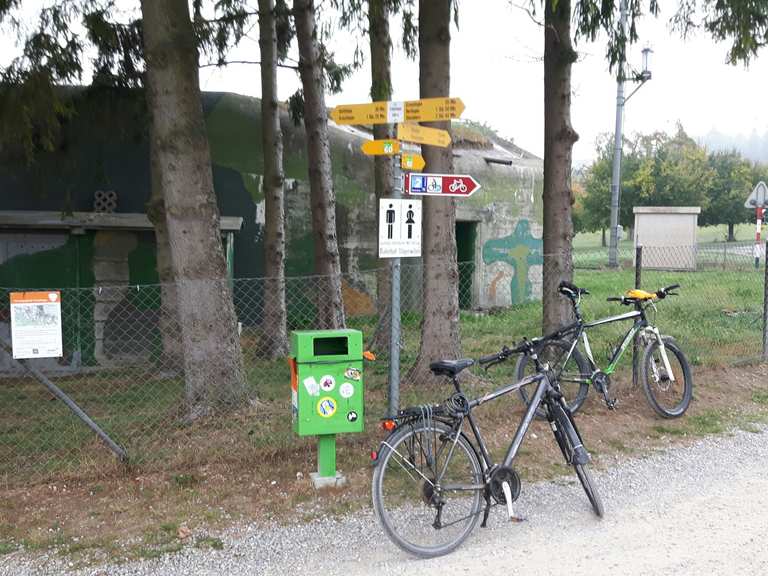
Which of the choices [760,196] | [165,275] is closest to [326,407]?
[165,275]

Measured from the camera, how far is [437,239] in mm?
7016

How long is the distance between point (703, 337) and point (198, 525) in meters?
8.23

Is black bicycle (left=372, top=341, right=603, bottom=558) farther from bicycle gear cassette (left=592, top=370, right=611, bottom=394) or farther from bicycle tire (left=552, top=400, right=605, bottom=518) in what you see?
bicycle gear cassette (left=592, top=370, right=611, bottom=394)

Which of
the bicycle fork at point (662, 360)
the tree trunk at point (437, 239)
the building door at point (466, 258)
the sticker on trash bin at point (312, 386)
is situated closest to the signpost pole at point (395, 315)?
the sticker on trash bin at point (312, 386)

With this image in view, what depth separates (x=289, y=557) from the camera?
13.3 feet

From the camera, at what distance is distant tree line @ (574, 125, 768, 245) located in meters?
44.5

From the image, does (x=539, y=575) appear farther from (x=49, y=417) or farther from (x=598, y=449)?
(x=49, y=417)

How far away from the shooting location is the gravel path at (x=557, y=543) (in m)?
3.87

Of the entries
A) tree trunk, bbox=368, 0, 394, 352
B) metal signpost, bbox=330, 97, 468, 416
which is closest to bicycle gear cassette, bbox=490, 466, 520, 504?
metal signpost, bbox=330, 97, 468, 416

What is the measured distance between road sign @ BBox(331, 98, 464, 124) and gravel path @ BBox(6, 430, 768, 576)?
2696mm

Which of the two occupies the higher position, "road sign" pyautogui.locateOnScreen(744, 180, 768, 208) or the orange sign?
"road sign" pyautogui.locateOnScreen(744, 180, 768, 208)

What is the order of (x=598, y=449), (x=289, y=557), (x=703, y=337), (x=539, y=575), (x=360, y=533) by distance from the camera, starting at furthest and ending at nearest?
(x=703, y=337) → (x=598, y=449) → (x=360, y=533) → (x=289, y=557) → (x=539, y=575)

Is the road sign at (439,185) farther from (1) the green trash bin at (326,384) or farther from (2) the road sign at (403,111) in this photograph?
(1) the green trash bin at (326,384)

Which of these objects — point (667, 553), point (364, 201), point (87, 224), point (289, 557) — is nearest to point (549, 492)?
point (667, 553)
